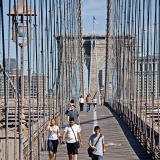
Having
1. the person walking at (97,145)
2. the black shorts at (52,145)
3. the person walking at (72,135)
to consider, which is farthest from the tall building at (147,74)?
the person walking at (97,145)

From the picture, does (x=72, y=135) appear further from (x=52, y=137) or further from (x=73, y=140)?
(x=52, y=137)

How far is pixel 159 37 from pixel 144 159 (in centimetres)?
234

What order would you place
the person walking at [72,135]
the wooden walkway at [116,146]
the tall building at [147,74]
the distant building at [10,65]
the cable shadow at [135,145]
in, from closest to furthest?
the distant building at [10,65] → the person walking at [72,135] → the cable shadow at [135,145] → the wooden walkway at [116,146] → the tall building at [147,74]

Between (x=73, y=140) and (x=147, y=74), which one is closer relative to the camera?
(x=73, y=140)

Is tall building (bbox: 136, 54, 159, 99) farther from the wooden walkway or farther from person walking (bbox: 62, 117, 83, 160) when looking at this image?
person walking (bbox: 62, 117, 83, 160)

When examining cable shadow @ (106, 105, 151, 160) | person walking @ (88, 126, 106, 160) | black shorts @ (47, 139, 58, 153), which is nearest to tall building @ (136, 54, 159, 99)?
cable shadow @ (106, 105, 151, 160)

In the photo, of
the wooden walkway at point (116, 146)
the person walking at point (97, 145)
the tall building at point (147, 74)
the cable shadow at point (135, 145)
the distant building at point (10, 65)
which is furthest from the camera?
the tall building at point (147, 74)

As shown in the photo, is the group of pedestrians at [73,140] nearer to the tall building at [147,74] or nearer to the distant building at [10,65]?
the distant building at [10,65]

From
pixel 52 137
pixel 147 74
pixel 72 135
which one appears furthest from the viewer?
pixel 147 74

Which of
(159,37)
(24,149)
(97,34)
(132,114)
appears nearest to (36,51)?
(159,37)

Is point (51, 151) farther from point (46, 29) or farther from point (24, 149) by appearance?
point (46, 29)

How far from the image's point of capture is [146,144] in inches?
565

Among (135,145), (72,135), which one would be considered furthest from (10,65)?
(135,145)

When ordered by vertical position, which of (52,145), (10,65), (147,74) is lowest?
(52,145)
